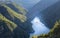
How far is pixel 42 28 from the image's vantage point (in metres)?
188

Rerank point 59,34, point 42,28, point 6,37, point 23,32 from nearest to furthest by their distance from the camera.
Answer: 1. point 59,34
2. point 6,37
3. point 23,32
4. point 42,28

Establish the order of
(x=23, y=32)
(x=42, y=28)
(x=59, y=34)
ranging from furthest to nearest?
1. (x=42, y=28)
2. (x=23, y=32)
3. (x=59, y=34)

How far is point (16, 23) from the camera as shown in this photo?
650 feet

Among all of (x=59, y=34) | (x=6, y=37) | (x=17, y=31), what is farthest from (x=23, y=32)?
(x=59, y=34)

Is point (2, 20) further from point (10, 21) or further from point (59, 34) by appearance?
point (59, 34)

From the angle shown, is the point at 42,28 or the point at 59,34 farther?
the point at 42,28

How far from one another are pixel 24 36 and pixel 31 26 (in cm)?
3053

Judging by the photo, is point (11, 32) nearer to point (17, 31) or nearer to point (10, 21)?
point (17, 31)

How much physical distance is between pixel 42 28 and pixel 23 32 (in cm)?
1801

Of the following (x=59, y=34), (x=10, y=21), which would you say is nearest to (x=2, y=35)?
(x=10, y=21)

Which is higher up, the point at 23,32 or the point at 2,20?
the point at 2,20

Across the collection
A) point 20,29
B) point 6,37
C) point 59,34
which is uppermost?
point 20,29

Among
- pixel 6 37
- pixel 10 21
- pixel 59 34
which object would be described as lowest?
pixel 59 34

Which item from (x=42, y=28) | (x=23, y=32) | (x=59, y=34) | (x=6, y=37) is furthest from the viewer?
(x=42, y=28)
